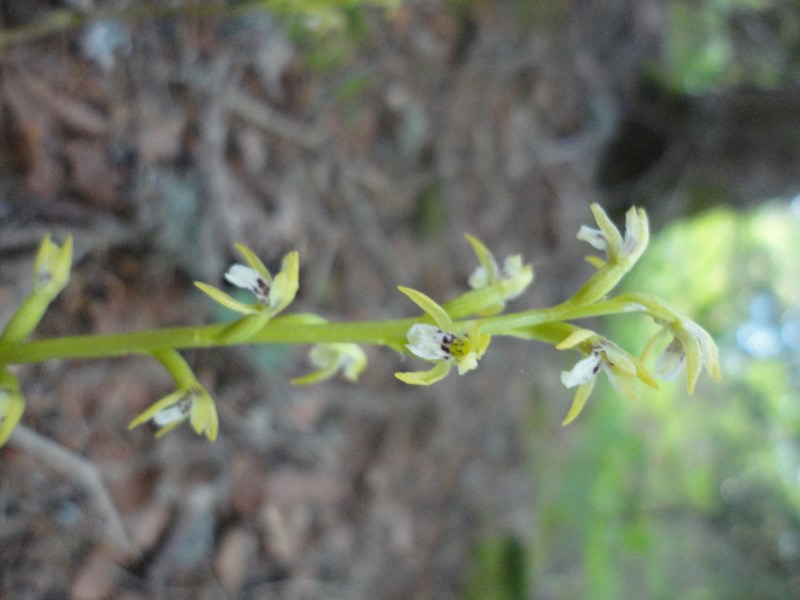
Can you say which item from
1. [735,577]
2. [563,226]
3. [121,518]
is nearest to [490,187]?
[563,226]

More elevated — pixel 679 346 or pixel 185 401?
pixel 679 346

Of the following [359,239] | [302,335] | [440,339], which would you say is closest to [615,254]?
[440,339]

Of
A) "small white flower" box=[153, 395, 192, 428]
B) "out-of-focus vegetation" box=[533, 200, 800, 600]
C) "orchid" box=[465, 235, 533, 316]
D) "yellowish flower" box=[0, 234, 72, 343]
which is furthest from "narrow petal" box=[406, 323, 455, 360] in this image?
"out-of-focus vegetation" box=[533, 200, 800, 600]

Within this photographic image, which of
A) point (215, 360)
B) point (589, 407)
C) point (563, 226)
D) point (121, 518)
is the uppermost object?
point (215, 360)

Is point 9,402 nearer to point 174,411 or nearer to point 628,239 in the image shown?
point 174,411

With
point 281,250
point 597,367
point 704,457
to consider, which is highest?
point 597,367

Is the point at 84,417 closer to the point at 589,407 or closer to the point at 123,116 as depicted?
the point at 123,116

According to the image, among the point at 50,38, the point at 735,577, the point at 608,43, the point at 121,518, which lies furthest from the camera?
the point at 735,577
